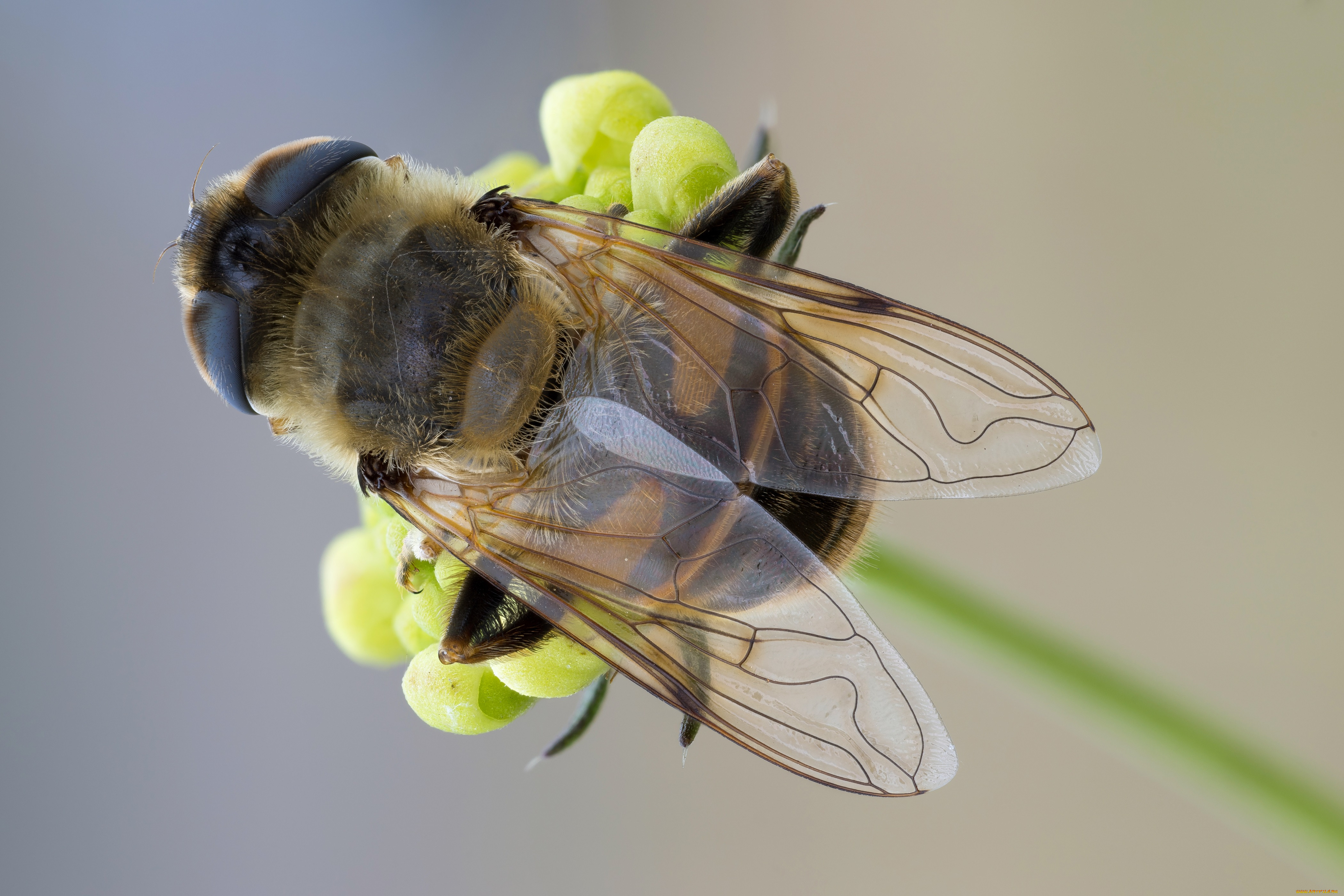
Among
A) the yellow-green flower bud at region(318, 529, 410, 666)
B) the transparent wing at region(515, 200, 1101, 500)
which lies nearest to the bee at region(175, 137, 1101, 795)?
the transparent wing at region(515, 200, 1101, 500)

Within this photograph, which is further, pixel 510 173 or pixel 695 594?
pixel 510 173

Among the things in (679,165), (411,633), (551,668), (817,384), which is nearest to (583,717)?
(551,668)

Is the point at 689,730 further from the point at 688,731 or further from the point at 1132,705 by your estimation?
the point at 1132,705

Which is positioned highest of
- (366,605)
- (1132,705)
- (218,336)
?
(218,336)

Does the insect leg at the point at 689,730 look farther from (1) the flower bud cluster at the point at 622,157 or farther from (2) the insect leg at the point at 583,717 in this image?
(1) the flower bud cluster at the point at 622,157

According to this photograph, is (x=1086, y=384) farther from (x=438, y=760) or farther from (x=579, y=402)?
(x=438, y=760)

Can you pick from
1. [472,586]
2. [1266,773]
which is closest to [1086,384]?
[1266,773]

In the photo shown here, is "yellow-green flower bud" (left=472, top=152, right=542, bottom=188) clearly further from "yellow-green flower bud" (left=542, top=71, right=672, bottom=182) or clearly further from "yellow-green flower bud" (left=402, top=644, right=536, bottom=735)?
"yellow-green flower bud" (left=402, top=644, right=536, bottom=735)
